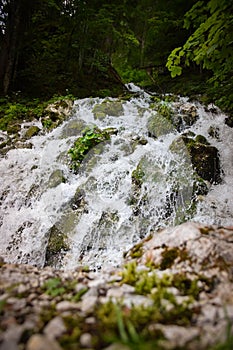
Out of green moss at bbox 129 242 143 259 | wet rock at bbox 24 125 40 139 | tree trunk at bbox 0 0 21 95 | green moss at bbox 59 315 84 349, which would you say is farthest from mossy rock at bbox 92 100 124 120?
green moss at bbox 59 315 84 349

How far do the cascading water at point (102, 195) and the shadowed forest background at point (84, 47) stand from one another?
3.35 m

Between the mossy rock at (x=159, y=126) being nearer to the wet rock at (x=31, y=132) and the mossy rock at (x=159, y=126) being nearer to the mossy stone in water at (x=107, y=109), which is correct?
the mossy stone in water at (x=107, y=109)

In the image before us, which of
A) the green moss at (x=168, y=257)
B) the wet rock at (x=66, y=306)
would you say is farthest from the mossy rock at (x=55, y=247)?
the wet rock at (x=66, y=306)

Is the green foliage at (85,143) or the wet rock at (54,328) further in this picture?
the green foliage at (85,143)

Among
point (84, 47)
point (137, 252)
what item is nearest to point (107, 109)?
point (84, 47)

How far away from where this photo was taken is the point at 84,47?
1173cm

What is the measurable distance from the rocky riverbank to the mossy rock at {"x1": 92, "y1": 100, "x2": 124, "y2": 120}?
597 cm

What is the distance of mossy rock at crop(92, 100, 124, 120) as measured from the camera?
768cm

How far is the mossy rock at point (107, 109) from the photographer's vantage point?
25.2 feet

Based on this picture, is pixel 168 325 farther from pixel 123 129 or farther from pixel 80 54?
pixel 80 54

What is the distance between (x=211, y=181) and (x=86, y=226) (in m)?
2.94

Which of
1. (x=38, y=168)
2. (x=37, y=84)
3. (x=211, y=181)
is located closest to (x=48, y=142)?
(x=38, y=168)

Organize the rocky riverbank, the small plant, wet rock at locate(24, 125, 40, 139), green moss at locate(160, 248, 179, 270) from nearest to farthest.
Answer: the rocky riverbank < green moss at locate(160, 248, 179, 270) < the small plant < wet rock at locate(24, 125, 40, 139)

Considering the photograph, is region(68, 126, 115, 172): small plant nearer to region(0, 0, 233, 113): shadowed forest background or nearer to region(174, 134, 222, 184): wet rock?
region(174, 134, 222, 184): wet rock
